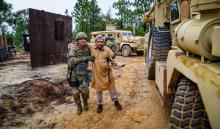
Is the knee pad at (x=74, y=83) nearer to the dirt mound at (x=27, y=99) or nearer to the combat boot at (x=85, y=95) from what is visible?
the combat boot at (x=85, y=95)

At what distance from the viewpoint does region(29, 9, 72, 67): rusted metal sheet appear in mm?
13672

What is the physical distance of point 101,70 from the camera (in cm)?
628

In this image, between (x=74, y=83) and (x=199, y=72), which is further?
(x=74, y=83)

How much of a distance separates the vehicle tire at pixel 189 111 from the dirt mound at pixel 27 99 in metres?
3.69

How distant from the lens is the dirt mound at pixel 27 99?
6715mm

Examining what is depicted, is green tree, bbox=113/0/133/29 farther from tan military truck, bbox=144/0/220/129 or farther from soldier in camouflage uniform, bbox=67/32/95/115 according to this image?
tan military truck, bbox=144/0/220/129

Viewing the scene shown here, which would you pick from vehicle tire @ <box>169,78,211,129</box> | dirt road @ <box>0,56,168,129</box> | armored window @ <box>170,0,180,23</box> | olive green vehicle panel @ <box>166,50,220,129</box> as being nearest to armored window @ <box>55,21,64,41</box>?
dirt road @ <box>0,56,168,129</box>

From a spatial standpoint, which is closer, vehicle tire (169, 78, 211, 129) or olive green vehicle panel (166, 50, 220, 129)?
olive green vehicle panel (166, 50, 220, 129)

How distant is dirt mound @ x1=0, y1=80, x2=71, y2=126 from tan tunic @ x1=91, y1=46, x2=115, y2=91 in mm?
1477

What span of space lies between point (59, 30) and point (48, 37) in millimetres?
1361

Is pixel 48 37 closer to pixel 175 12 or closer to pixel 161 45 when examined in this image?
pixel 175 12

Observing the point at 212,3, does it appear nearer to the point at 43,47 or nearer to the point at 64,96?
the point at 64,96

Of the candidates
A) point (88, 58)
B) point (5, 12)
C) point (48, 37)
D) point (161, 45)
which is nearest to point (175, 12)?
point (161, 45)

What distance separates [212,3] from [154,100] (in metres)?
3.89
